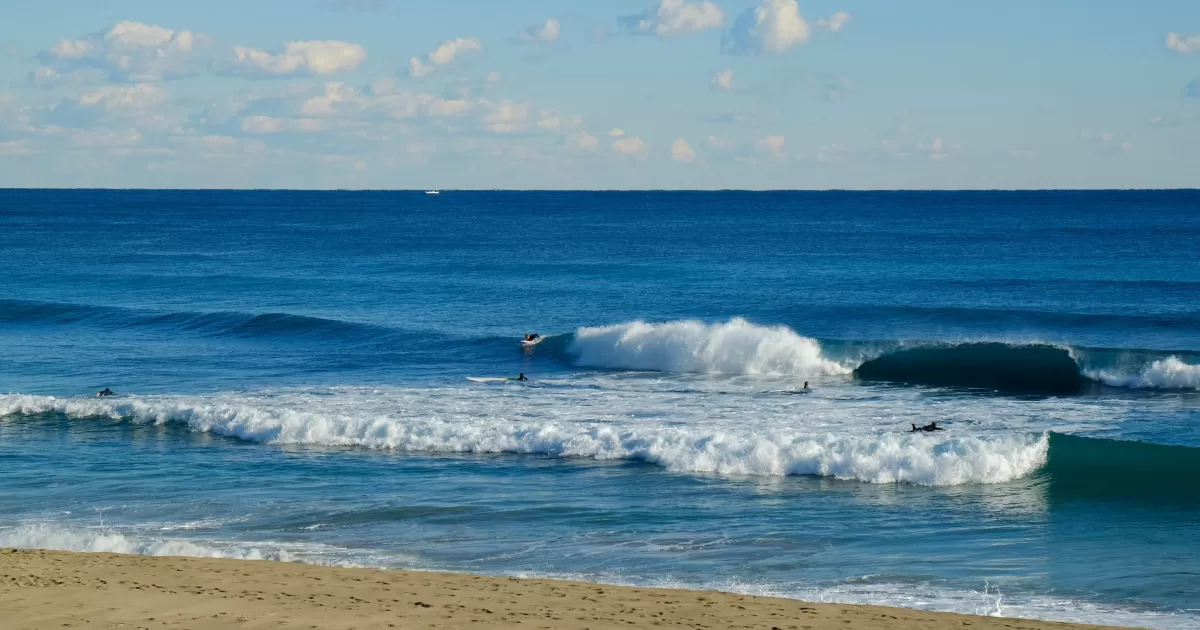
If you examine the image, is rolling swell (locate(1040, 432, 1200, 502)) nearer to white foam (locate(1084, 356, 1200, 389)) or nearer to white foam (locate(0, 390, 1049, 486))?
white foam (locate(0, 390, 1049, 486))

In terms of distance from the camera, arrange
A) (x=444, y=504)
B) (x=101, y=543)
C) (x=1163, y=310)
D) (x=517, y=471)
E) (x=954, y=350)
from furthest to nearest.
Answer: (x=1163, y=310), (x=954, y=350), (x=517, y=471), (x=444, y=504), (x=101, y=543)

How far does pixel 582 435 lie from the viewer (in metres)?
21.1

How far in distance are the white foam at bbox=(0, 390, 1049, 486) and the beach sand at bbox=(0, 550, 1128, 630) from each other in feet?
22.8

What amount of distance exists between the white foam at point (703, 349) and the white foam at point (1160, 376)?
6.26 meters

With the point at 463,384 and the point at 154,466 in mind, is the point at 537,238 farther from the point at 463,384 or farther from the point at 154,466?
the point at 154,466

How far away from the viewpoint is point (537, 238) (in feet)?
273

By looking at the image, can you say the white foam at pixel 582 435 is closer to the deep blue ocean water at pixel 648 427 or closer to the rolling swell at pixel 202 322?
the deep blue ocean water at pixel 648 427

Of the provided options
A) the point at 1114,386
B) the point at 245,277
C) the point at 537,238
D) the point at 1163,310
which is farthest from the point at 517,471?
the point at 537,238

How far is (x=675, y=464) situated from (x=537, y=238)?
2531 inches

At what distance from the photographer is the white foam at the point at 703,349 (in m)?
30.6

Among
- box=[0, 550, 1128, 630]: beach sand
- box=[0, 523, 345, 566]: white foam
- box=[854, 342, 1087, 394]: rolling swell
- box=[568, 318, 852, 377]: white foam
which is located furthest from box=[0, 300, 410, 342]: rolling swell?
box=[0, 550, 1128, 630]: beach sand

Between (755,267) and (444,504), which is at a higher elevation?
(755,267)

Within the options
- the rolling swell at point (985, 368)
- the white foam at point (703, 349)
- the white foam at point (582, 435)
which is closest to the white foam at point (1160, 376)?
the rolling swell at point (985, 368)

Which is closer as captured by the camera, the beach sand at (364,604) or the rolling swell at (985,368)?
the beach sand at (364,604)
